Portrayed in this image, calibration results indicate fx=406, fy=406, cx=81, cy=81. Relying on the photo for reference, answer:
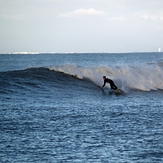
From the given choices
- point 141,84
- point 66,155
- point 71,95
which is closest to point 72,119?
point 66,155

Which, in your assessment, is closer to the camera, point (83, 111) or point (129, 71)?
point (83, 111)

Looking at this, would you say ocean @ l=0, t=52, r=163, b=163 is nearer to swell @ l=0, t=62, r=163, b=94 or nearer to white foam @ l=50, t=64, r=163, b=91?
swell @ l=0, t=62, r=163, b=94

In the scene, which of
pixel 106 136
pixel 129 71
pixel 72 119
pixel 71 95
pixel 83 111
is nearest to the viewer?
pixel 106 136

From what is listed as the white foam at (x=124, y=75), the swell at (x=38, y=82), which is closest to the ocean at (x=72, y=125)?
the swell at (x=38, y=82)

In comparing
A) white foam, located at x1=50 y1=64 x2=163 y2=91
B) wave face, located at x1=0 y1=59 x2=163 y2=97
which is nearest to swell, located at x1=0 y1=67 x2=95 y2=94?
wave face, located at x1=0 y1=59 x2=163 y2=97

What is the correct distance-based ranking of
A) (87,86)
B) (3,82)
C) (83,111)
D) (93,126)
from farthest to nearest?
(87,86) → (3,82) → (83,111) → (93,126)

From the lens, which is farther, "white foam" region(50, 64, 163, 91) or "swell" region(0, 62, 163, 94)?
"white foam" region(50, 64, 163, 91)

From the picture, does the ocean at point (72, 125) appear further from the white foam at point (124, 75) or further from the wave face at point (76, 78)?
the white foam at point (124, 75)

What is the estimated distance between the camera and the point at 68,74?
28.3m

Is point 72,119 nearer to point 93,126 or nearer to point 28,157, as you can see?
point 93,126

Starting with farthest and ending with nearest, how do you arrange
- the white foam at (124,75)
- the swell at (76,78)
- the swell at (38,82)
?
the white foam at (124,75), the swell at (76,78), the swell at (38,82)

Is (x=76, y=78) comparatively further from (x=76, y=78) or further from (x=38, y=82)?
(x=38, y=82)

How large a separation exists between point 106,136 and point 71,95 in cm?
1015

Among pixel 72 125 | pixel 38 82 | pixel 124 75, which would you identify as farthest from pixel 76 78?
pixel 72 125
